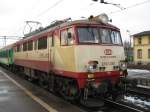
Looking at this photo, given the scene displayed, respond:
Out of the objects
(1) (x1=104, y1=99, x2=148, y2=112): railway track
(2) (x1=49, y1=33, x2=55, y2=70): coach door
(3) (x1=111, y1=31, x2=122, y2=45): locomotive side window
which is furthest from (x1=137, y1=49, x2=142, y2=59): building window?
(1) (x1=104, y1=99, x2=148, y2=112): railway track

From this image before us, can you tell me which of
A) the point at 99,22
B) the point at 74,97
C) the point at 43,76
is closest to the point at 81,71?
the point at 74,97

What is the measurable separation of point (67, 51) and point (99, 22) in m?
1.66

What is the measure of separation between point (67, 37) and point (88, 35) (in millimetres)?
842

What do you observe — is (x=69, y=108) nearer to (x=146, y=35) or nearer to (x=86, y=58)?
(x=86, y=58)

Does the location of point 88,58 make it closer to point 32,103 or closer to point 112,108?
point 112,108

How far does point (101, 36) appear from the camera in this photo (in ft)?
38.5

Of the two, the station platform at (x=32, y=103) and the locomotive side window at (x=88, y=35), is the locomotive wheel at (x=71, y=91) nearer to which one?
the station platform at (x=32, y=103)

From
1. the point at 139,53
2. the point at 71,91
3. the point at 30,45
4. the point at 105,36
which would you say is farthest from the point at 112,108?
the point at 139,53

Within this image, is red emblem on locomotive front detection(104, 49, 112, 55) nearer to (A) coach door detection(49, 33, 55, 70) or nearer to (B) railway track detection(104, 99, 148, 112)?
(B) railway track detection(104, 99, 148, 112)

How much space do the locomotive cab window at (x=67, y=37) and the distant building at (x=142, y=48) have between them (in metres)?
48.9

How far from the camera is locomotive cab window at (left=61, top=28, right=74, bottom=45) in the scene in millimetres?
11586

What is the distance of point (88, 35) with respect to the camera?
1153cm

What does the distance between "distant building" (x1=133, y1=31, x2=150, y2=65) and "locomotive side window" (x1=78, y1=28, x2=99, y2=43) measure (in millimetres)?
49204

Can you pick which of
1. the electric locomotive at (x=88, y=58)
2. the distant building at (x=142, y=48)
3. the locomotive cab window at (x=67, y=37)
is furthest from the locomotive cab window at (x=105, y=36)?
the distant building at (x=142, y=48)
